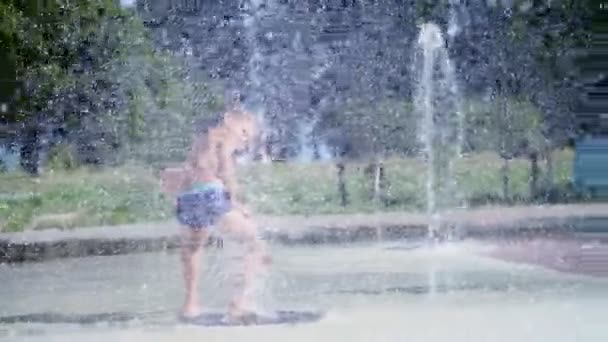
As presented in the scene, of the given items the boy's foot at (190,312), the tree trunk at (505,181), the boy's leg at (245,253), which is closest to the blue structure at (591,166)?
the tree trunk at (505,181)

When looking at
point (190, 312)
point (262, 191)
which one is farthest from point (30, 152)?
point (190, 312)

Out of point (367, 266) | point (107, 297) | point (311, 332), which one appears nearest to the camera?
point (311, 332)

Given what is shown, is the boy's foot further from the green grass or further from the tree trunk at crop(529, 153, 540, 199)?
the tree trunk at crop(529, 153, 540, 199)

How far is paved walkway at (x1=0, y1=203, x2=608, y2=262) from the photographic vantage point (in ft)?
13.0

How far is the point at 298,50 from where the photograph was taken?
4.44m

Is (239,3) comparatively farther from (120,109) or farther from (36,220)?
(36,220)

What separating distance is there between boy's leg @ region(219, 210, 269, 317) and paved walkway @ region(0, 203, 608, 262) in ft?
0.72

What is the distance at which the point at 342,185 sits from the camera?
170 inches

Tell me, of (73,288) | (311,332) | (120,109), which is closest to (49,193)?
(120,109)

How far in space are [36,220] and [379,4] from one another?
1.70 metres

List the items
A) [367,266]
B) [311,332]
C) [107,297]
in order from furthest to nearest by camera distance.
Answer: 1. [367,266]
2. [107,297]
3. [311,332]

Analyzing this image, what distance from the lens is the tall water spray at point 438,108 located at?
441cm

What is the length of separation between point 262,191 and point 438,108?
0.87m

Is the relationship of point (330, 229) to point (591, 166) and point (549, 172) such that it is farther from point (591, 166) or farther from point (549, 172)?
point (591, 166)
